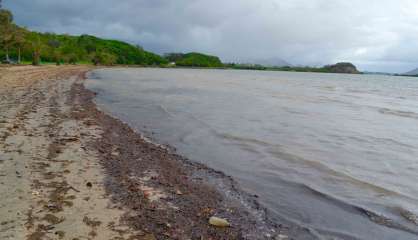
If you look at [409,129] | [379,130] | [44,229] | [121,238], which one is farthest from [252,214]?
[409,129]

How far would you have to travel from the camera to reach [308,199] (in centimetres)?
888

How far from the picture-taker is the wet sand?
230 inches

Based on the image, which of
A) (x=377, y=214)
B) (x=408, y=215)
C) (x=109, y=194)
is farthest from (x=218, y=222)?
(x=408, y=215)

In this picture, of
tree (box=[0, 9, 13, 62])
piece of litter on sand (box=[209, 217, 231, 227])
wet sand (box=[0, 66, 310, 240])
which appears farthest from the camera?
tree (box=[0, 9, 13, 62])

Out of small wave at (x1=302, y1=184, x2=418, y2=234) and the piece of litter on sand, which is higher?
the piece of litter on sand

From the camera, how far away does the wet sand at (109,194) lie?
19.1 feet

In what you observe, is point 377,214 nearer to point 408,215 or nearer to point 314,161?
point 408,215

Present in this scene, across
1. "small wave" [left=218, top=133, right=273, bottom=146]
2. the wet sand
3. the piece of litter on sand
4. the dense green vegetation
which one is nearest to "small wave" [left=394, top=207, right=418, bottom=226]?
the wet sand

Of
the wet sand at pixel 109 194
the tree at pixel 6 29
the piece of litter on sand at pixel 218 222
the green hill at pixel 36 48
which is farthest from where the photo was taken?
the green hill at pixel 36 48

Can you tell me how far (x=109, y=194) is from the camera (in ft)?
23.9

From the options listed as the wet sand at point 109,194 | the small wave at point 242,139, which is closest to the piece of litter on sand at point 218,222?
the wet sand at point 109,194

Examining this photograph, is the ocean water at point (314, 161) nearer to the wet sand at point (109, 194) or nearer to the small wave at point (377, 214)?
the small wave at point (377, 214)

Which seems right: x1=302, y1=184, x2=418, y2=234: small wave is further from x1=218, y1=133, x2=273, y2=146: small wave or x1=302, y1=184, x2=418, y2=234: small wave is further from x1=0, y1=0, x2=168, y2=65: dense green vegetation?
x1=0, y1=0, x2=168, y2=65: dense green vegetation

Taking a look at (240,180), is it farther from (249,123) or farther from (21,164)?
(249,123)
